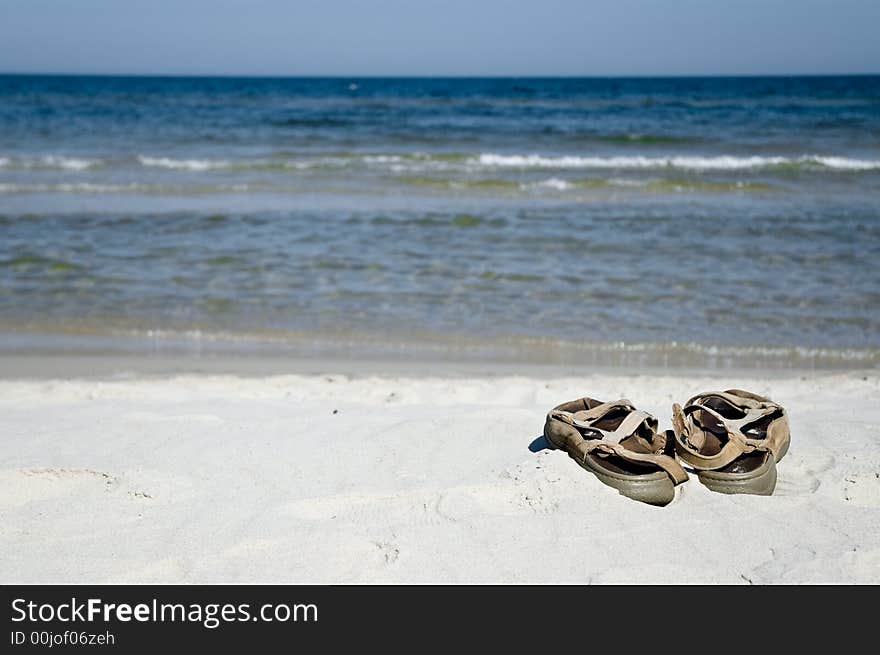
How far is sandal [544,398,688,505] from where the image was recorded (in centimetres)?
308

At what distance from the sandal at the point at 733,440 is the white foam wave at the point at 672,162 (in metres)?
13.0

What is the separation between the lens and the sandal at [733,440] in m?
3.16

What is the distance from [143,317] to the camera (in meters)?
6.14

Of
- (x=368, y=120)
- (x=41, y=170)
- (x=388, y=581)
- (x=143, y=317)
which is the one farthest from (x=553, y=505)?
(x=368, y=120)

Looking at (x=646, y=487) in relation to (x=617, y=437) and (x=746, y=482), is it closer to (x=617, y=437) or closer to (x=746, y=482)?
(x=617, y=437)

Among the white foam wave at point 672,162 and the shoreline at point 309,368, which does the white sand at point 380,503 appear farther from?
the white foam wave at point 672,162

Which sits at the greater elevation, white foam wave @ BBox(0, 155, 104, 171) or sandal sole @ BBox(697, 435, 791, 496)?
white foam wave @ BBox(0, 155, 104, 171)

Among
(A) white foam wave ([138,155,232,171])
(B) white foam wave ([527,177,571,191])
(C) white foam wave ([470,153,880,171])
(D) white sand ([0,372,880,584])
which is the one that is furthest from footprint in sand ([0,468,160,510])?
(C) white foam wave ([470,153,880,171])

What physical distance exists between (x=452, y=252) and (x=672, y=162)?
33.5 feet

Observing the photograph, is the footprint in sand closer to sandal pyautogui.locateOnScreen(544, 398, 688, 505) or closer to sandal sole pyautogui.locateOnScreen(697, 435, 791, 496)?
sandal pyautogui.locateOnScreen(544, 398, 688, 505)

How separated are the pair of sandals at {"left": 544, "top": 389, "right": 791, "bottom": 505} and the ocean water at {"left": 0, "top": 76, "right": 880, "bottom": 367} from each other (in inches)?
70.8

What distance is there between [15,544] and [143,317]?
3565mm

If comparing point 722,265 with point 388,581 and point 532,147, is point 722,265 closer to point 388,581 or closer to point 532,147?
point 388,581

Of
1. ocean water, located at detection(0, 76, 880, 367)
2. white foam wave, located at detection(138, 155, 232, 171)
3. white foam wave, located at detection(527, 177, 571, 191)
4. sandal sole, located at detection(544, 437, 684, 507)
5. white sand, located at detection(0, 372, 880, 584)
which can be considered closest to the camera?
white sand, located at detection(0, 372, 880, 584)
